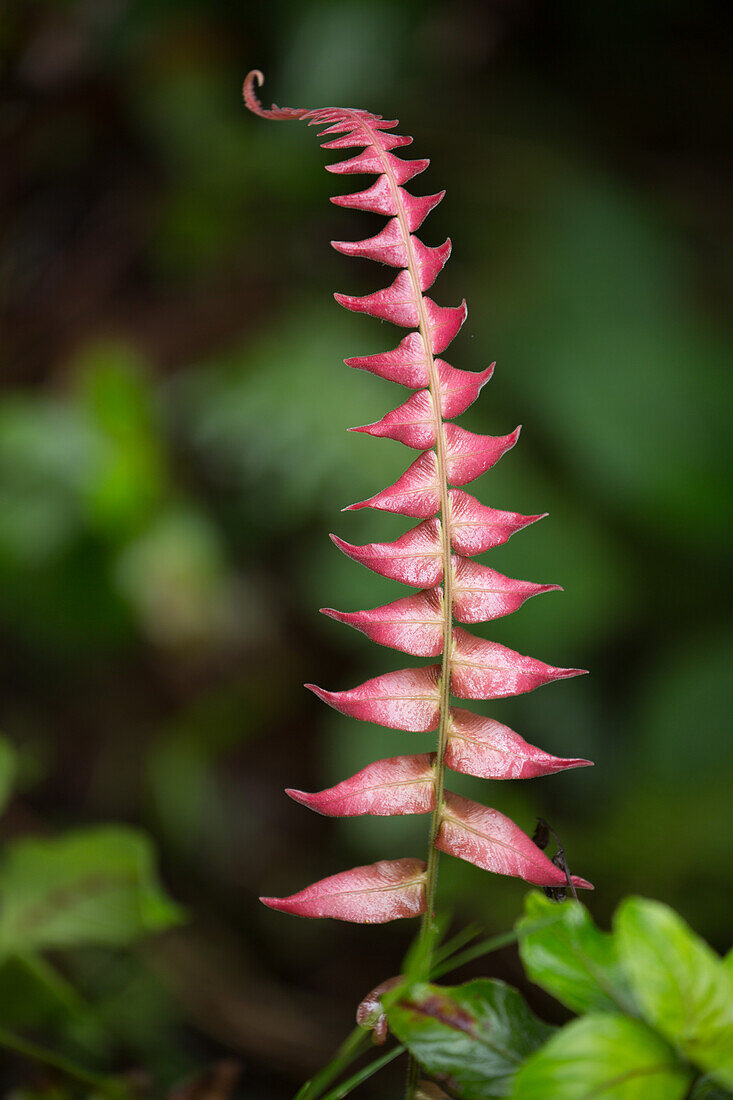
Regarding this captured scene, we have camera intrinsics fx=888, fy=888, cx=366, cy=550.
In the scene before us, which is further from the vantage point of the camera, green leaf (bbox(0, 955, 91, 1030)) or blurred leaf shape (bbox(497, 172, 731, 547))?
blurred leaf shape (bbox(497, 172, 731, 547))

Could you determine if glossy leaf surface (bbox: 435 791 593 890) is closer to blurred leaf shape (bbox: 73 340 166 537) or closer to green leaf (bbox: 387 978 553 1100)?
green leaf (bbox: 387 978 553 1100)

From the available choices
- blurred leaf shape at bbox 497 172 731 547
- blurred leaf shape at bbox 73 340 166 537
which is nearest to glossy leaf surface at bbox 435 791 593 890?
blurred leaf shape at bbox 73 340 166 537

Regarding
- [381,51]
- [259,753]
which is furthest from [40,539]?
[381,51]

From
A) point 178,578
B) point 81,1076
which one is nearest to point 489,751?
point 81,1076

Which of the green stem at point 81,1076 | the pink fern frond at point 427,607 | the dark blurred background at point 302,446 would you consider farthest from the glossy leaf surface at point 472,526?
the dark blurred background at point 302,446

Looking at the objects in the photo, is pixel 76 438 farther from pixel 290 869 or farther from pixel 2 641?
pixel 290 869

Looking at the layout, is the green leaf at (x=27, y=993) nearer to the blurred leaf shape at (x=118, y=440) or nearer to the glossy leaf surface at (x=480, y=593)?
the glossy leaf surface at (x=480, y=593)

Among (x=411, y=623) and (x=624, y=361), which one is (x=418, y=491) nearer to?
(x=411, y=623)
